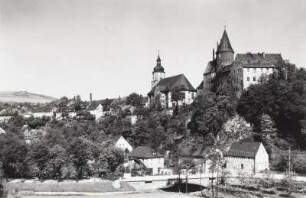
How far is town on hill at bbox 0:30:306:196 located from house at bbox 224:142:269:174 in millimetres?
147

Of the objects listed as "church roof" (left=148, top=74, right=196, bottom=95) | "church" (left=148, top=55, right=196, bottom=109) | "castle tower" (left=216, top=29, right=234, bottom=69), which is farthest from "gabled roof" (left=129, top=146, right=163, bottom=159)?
"church roof" (left=148, top=74, right=196, bottom=95)

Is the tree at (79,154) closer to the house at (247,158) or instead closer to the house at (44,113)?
the house at (247,158)

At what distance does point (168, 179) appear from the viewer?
201 feet

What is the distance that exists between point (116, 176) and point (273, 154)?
24020 millimetres

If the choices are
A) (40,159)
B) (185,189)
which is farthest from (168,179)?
(40,159)

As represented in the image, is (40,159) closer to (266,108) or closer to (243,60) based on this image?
(266,108)

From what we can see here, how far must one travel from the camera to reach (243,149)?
6750cm

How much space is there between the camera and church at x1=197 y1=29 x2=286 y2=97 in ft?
266

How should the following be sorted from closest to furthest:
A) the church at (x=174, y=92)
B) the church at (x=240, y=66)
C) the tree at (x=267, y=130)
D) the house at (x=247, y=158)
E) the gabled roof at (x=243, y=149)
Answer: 1. the house at (x=247, y=158)
2. the gabled roof at (x=243, y=149)
3. the tree at (x=267, y=130)
4. the church at (x=240, y=66)
5. the church at (x=174, y=92)

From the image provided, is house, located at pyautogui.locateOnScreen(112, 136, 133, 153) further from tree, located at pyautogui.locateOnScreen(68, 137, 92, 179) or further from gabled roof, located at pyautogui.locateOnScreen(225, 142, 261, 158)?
gabled roof, located at pyautogui.locateOnScreen(225, 142, 261, 158)

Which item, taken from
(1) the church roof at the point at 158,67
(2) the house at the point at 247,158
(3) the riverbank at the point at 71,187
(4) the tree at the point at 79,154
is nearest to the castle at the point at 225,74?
(1) the church roof at the point at 158,67

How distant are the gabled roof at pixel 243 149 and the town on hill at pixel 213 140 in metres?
0.16

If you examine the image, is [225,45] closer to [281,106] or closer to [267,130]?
[281,106]

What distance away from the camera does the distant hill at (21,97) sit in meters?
167
